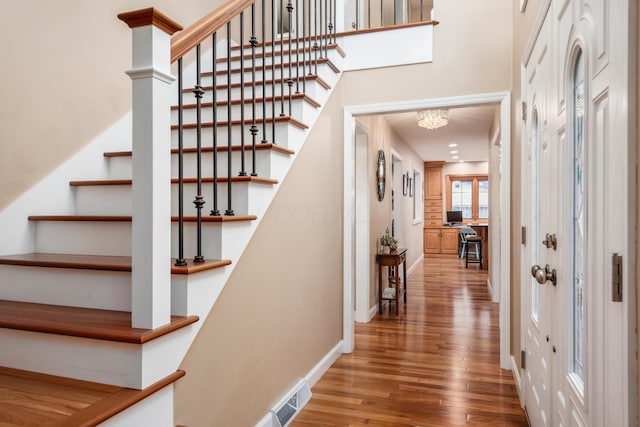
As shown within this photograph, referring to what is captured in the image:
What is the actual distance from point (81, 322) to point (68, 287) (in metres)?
0.32

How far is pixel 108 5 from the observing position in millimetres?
2521

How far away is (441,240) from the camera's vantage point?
11.5 m

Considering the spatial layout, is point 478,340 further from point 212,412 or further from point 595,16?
point 595,16

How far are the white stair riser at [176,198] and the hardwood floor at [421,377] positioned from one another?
1343mm

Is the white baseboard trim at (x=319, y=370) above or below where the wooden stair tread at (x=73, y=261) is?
below

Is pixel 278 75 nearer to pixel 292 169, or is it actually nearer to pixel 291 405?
pixel 292 169

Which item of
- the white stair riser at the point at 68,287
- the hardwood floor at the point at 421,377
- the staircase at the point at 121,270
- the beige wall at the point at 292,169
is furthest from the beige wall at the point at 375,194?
the white stair riser at the point at 68,287

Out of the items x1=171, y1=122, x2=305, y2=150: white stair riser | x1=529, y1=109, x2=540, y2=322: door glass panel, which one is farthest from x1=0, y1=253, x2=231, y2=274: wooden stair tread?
x1=529, y1=109, x2=540, y2=322: door glass panel

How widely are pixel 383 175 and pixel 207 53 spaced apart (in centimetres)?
269

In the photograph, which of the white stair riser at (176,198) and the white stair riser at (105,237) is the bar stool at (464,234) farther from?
the white stair riser at (105,237)

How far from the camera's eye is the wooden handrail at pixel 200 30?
1462 millimetres

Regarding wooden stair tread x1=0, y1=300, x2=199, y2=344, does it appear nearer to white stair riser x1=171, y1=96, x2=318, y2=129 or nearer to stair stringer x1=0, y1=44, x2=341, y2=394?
stair stringer x1=0, y1=44, x2=341, y2=394

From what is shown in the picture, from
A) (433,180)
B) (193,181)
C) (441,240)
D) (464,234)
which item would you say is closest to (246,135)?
(193,181)

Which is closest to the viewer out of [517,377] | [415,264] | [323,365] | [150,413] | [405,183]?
[150,413]
